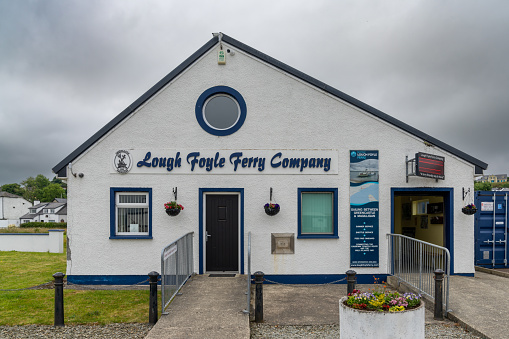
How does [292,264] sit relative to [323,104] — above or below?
below

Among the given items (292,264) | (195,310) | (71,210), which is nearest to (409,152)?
(292,264)

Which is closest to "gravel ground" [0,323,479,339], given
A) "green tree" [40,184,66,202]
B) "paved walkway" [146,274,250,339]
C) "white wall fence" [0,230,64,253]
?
"paved walkway" [146,274,250,339]

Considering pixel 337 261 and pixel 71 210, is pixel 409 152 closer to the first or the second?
pixel 337 261

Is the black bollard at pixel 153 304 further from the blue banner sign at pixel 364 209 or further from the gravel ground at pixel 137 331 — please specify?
the blue banner sign at pixel 364 209

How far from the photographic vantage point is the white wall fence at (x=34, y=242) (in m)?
17.9

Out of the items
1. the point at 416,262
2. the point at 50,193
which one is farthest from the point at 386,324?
the point at 50,193

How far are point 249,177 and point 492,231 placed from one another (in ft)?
26.0

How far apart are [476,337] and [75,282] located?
360 inches

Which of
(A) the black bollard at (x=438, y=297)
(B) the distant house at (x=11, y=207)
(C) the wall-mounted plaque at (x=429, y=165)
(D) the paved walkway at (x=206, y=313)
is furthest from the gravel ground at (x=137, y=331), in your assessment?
(B) the distant house at (x=11, y=207)

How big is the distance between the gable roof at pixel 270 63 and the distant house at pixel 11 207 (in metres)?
75.5

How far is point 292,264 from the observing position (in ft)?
31.4

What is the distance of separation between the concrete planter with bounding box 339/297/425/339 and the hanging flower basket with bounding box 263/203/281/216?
464cm

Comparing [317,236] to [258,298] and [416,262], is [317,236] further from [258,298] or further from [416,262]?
[258,298]

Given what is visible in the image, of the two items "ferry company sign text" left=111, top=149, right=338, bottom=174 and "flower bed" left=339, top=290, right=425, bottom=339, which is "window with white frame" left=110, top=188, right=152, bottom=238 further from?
"flower bed" left=339, top=290, right=425, bottom=339
